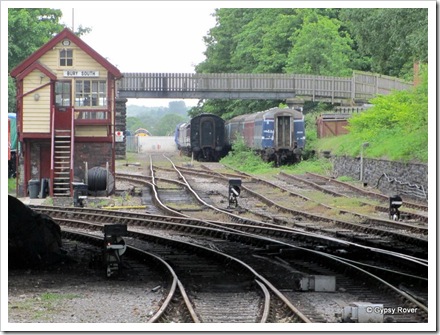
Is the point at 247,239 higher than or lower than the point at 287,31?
lower

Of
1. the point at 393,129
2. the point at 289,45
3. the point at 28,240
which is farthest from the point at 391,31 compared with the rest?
the point at 289,45

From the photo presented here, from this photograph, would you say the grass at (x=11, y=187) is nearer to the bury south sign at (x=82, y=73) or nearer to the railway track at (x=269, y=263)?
the bury south sign at (x=82, y=73)

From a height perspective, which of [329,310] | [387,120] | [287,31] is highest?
[287,31]

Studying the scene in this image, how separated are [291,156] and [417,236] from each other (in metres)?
26.3

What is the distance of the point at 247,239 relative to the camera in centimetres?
1855

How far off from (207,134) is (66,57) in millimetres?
25344

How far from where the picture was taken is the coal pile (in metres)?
→ 15.4

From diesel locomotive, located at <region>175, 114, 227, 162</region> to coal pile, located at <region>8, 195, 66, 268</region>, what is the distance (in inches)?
1497

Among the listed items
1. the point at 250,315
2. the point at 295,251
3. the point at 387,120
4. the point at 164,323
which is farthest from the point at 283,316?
the point at 387,120

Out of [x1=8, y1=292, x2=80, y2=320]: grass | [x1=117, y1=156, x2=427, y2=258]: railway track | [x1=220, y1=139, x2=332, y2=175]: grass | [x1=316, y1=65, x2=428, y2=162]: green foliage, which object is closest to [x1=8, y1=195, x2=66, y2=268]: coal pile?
[x1=8, y1=292, x2=80, y2=320]: grass

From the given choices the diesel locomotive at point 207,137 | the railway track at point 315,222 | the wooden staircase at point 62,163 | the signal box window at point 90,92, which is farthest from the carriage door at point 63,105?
the diesel locomotive at point 207,137

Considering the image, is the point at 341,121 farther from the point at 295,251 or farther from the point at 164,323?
the point at 164,323

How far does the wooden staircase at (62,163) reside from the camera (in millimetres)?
29062

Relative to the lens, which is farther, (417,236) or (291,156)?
(291,156)
